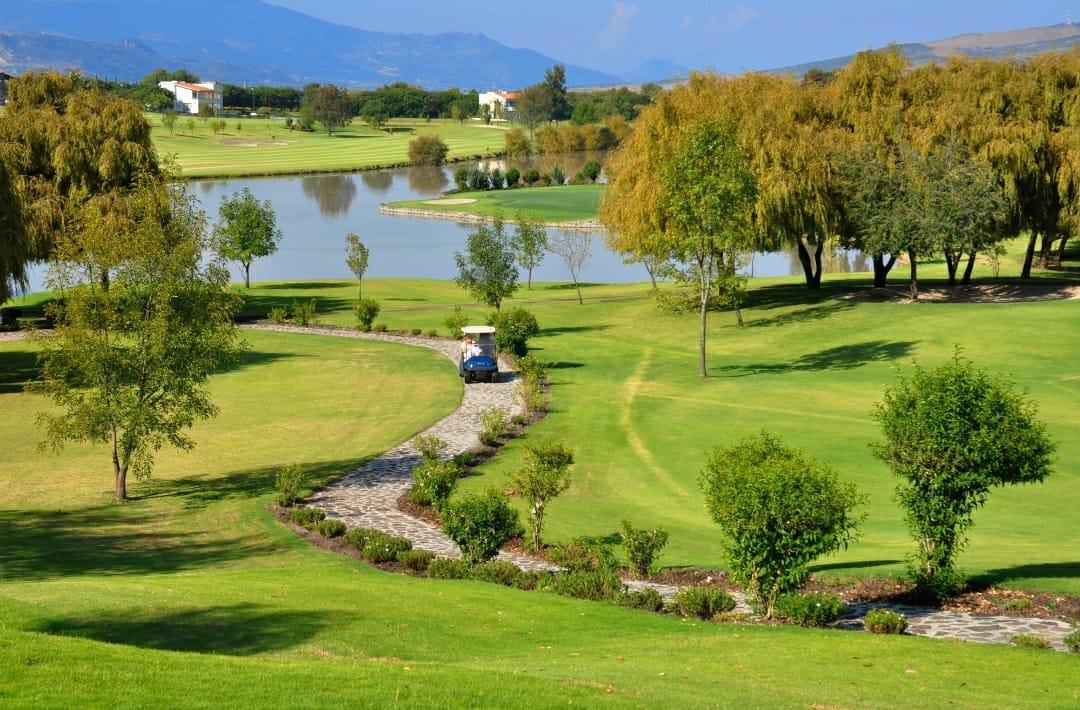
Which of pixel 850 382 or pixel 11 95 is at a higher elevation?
pixel 11 95

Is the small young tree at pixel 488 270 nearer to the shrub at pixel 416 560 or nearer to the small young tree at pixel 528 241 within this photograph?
the small young tree at pixel 528 241

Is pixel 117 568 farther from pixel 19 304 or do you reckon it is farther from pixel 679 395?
pixel 19 304

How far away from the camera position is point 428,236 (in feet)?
334

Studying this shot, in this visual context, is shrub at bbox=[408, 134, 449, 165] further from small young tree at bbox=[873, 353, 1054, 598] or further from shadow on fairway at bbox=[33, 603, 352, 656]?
shadow on fairway at bbox=[33, 603, 352, 656]

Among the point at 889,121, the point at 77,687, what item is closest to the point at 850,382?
the point at 889,121

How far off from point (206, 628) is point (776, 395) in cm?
2606

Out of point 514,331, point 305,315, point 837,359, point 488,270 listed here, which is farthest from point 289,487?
point 305,315

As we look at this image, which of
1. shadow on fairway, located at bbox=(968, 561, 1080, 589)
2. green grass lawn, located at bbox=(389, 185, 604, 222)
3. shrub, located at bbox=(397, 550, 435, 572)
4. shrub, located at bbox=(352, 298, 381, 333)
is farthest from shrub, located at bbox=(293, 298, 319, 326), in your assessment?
green grass lawn, located at bbox=(389, 185, 604, 222)

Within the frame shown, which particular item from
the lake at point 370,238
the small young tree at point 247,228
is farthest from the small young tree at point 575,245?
the small young tree at point 247,228

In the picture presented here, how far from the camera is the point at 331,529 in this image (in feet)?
81.4

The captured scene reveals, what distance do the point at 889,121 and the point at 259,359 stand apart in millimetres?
31966

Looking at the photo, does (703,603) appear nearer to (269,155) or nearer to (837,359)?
(837,359)

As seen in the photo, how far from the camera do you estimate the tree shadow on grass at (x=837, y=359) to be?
43094 millimetres

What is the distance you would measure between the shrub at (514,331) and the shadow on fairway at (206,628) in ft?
97.5
